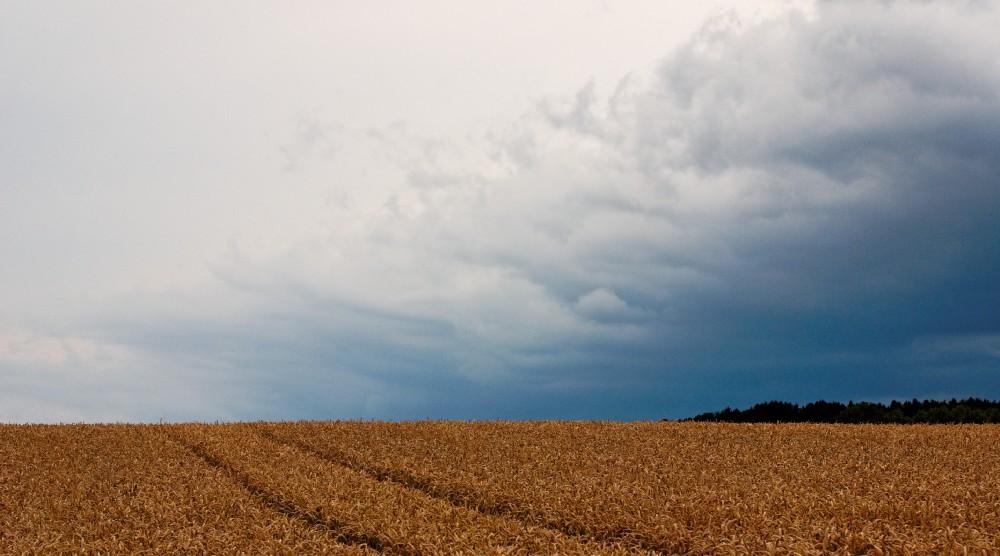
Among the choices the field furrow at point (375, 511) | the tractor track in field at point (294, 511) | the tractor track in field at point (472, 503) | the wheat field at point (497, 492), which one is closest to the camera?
the field furrow at point (375, 511)

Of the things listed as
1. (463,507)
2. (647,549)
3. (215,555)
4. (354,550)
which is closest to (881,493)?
(647,549)

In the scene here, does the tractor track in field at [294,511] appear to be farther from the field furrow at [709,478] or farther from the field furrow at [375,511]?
the field furrow at [709,478]

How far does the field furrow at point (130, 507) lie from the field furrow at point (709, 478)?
3.34m

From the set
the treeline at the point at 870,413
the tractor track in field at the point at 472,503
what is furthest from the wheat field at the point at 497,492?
the treeline at the point at 870,413

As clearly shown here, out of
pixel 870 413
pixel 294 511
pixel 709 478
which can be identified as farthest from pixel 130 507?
pixel 870 413

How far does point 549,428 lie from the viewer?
25781 millimetres

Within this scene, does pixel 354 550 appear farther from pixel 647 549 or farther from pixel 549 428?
pixel 549 428

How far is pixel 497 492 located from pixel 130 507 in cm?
701

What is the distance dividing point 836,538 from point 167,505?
38.4ft

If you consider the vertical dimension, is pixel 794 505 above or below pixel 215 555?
above

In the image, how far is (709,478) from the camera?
16.8 metres

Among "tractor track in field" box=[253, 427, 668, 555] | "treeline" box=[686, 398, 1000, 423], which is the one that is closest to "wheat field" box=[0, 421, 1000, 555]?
"tractor track in field" box=[253, 427, 668, 555]

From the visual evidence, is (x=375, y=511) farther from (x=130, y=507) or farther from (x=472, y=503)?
(x=130, y=507)

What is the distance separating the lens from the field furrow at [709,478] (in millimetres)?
12406
